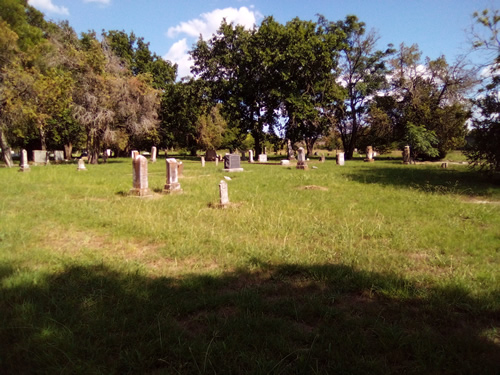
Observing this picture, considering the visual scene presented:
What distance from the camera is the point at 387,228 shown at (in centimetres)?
591

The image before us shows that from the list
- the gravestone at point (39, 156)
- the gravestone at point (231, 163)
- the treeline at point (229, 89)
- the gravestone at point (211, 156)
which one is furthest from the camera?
the gravestone at point (211, 156)

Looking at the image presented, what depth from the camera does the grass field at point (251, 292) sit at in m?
2.40

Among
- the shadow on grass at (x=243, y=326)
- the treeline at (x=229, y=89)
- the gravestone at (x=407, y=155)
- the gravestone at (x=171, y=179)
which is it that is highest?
the treeline at (x=229, y=89)

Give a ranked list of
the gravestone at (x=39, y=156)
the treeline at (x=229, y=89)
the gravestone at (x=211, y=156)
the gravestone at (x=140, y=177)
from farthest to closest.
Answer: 1. the gravestone at (x=211, y=156)
2. the gravestone at (x=39, y=156)
3. the treeline at (x=229, y=89)
4. the gravestone at (x=140, y=177)

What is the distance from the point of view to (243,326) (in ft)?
9.11

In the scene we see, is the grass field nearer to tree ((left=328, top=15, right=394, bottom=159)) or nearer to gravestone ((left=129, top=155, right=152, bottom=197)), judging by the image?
gravestone ((left=129, top=155, right=152, bottom=197))

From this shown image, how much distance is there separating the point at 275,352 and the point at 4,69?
25732mm

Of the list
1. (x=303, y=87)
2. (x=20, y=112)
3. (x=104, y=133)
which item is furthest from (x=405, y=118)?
(x=20, y=112)

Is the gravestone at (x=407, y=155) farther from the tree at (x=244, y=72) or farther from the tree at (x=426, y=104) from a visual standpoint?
the tree at (x=244, y=72)

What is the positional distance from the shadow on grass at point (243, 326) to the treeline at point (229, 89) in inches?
885

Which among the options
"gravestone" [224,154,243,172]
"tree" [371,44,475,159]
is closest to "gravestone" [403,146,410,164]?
"tree" [371,44,475,159]

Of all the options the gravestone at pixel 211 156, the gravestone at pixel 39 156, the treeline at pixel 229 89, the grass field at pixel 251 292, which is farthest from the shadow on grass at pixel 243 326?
the gravestone at pixel 211 156

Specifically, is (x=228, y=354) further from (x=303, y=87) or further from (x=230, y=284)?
(x=303, y=87)

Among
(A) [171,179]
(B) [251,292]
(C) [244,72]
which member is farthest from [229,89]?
(B) [251,292]
